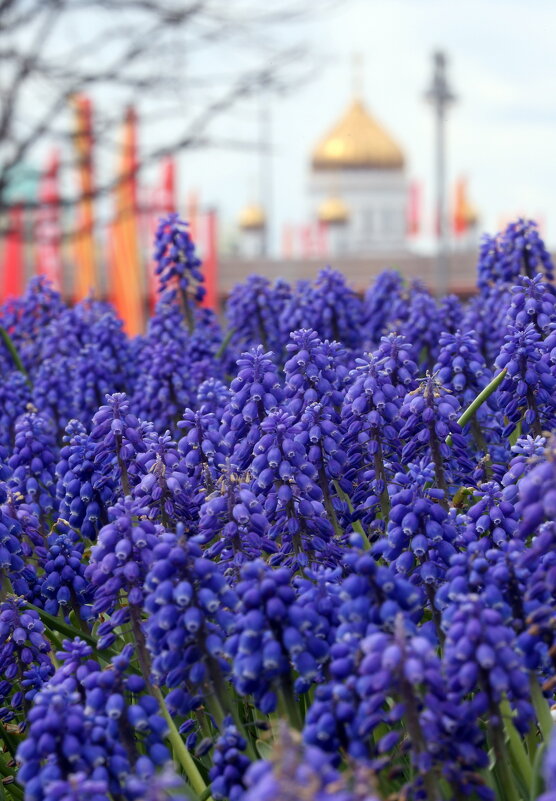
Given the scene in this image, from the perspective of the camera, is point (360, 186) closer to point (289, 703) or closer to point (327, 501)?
point (327, 501)

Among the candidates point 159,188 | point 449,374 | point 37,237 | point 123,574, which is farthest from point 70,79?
point 123,574

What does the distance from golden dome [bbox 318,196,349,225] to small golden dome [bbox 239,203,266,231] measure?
789 centimetres

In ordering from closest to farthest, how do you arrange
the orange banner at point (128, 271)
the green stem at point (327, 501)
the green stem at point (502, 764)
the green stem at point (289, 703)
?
the green stem at point (502, 764), the green stem at point (289, 703), the green stem at point (327, 501), the orange banner at point (128, 271)

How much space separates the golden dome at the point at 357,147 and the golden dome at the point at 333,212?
4.51 metres

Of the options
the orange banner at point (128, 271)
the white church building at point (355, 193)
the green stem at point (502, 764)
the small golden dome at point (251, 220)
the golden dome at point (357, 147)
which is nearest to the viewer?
the green stem at point (502, 764)

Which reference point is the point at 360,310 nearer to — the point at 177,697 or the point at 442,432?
the point at 442,432

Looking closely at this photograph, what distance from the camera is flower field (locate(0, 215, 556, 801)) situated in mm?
2316

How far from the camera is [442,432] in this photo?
10.9 feet

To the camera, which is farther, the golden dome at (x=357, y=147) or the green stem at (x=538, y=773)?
the golden dome at (x=357, y=147)

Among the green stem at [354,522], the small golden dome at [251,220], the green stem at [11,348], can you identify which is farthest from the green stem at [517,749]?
the small golden dome at [251,220]

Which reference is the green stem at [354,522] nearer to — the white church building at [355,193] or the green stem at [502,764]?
the green stem at [502,764]

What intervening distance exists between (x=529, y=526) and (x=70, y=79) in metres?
17.9

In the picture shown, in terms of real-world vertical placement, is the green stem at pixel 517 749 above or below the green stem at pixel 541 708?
below

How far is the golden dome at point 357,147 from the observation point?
11031 cm
